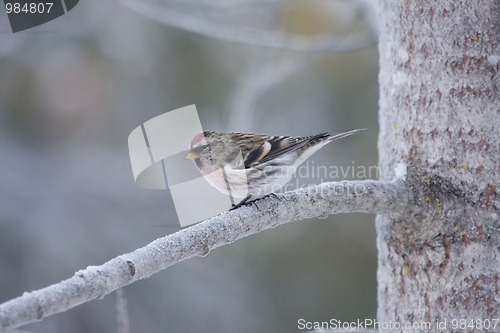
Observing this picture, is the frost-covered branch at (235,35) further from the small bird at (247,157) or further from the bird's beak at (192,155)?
the bird's beak at (192,155)

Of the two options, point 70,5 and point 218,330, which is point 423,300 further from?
point 70,5

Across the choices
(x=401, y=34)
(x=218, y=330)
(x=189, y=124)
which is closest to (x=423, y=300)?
(x=401, y=34)

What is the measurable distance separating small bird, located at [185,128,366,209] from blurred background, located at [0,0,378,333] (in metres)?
1.01

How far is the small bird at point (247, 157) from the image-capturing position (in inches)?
99.2

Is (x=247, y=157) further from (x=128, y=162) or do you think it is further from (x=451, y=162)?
(x=128, y=162)

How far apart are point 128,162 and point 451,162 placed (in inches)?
105

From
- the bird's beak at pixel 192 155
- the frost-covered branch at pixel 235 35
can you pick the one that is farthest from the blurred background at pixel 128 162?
the bird's beak at pixel 192 155

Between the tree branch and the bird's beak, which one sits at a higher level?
the bird's beak

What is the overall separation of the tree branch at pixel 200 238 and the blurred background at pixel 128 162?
75.7 inches

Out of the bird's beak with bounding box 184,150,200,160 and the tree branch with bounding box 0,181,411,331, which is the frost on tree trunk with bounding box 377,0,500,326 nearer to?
the tree branch with bounding box 0,181,411,331

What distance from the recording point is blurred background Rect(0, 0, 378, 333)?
4.00 m

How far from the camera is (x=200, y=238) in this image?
4.82 ft

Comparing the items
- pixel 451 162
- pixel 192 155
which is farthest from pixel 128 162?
pixel 451 162

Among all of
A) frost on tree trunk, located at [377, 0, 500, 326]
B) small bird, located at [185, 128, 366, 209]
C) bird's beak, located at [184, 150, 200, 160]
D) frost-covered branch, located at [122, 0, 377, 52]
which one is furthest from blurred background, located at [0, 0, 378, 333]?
frost on tree trunk, located at [377, 0, 500, 326]
